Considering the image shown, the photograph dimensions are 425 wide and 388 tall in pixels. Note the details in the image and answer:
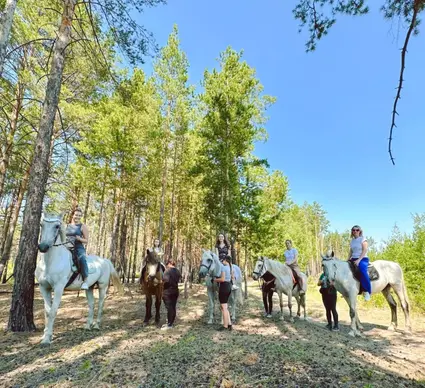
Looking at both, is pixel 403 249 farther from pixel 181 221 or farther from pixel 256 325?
pixel 181 221

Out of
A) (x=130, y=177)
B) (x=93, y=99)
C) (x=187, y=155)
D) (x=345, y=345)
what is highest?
(x=93, y=99)

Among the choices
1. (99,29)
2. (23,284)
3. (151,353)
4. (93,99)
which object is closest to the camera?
(151,353)

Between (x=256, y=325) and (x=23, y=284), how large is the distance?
6.49m

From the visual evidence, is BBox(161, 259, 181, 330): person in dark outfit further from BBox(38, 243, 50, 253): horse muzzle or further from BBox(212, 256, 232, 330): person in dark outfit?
BBox(38, 243, 50, 253): horse muzzle

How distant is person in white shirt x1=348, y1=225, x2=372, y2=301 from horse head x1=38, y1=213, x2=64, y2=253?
7.84 meters

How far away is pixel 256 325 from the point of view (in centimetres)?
816

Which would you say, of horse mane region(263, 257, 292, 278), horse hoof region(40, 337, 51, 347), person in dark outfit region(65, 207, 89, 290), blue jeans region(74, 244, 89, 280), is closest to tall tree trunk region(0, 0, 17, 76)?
person in dark outfit region(65, 207, 89, 290)

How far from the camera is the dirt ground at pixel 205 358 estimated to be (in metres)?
3.85

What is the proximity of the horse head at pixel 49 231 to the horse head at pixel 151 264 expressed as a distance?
279 centimetres

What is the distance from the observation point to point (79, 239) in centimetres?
625

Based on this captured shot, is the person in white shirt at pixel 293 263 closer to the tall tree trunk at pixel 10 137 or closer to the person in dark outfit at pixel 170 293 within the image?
the person in dark outfit at pixel 170 293

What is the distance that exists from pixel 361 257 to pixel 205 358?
5.45 meters

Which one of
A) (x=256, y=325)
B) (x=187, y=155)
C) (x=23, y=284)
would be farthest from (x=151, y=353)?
(x=187, y=155)

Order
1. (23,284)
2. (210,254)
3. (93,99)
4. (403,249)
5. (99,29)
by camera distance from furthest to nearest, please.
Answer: (93,99) → (403,249) → (99,29) → (210,254) → (23,284)
